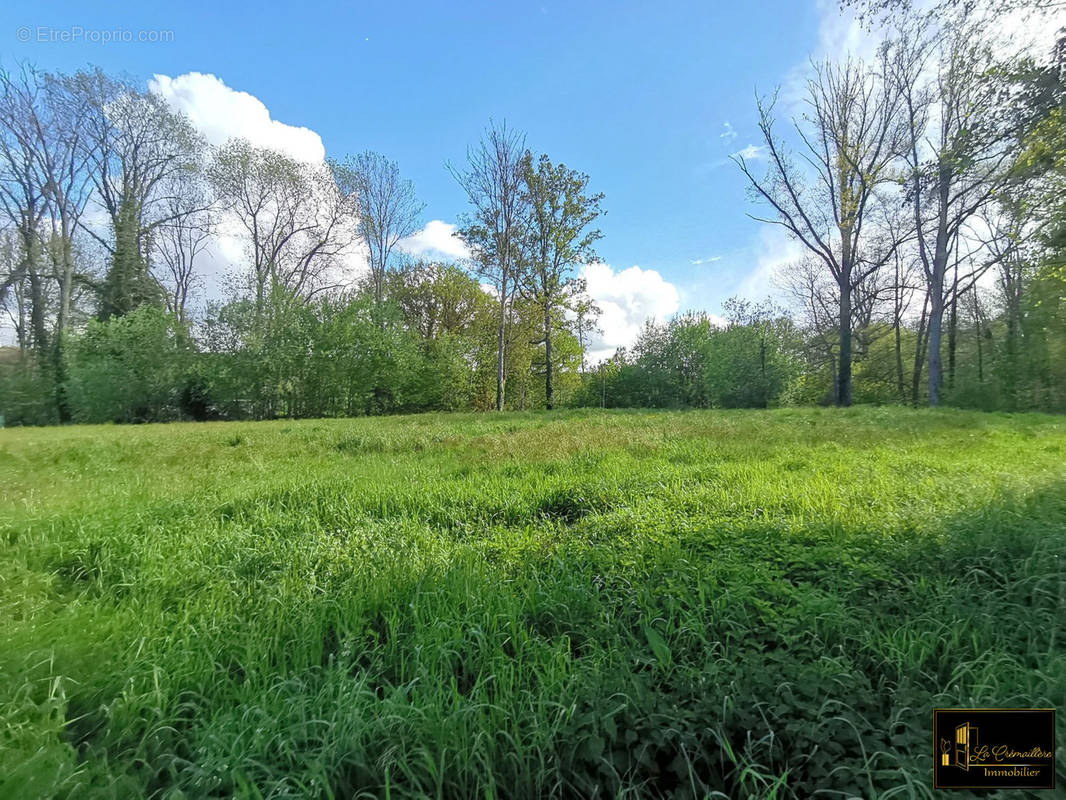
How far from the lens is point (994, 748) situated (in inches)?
52.3

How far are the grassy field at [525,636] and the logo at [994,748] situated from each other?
8 cm

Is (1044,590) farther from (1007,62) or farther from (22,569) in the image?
(1007,62)

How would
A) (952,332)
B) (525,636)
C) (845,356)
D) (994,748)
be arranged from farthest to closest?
(952,332) < (845,356) < (525,636) < (994,748)

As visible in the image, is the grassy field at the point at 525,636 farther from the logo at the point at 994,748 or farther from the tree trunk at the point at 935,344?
the tree trunk at the point at 935,344

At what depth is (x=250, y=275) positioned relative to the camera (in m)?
25.7

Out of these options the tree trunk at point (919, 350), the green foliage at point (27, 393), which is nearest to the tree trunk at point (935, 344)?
the tree trunk at point (919, 350)

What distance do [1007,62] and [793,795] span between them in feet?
44.0

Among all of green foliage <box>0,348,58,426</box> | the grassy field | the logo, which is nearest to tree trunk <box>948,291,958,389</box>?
the grassy field

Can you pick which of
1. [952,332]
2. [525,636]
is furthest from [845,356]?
[525,636]

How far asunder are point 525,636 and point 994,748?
175cm

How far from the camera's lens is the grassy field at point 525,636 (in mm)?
1389

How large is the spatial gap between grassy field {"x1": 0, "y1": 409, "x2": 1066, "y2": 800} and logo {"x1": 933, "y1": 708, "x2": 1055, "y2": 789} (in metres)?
0.08

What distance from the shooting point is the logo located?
1.26m

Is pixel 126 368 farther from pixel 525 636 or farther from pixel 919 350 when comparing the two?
pixel 919 350
